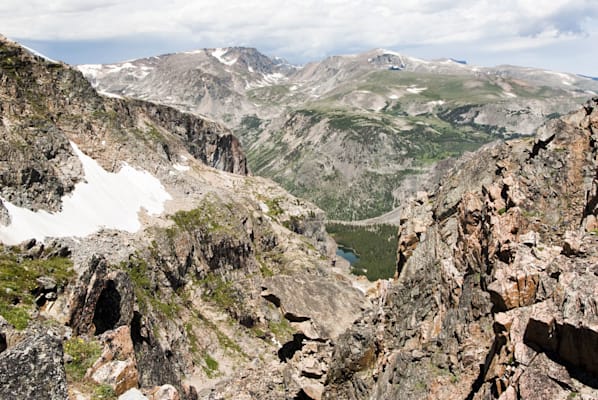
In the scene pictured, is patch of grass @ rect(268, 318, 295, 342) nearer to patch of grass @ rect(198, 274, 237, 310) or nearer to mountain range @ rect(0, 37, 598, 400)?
mountain range @ rect(0, 37, 598, 400)

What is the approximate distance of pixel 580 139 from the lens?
102ft

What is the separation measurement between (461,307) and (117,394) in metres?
20.5

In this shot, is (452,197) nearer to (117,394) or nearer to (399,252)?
(399,252)

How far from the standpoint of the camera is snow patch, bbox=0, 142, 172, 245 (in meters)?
57.0

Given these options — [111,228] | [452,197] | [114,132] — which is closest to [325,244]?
[114,132]

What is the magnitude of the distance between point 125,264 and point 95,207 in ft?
46.0

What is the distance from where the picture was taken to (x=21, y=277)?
4328cm

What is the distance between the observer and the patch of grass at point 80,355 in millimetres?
24600

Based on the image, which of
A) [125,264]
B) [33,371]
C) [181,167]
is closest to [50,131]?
[125,264]

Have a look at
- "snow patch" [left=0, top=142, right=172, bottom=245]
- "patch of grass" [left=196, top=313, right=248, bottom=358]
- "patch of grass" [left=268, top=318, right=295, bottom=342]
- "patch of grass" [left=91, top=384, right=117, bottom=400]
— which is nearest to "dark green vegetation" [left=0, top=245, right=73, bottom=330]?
"snow patch" [left=0, top=142, right=172, bottom=245]

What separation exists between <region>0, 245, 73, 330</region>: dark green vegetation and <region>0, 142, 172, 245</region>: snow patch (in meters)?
3.92

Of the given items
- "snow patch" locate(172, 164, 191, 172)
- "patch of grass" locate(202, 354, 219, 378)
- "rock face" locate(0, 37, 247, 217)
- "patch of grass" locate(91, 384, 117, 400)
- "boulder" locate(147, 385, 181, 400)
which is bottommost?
"patch of grass" locate(202, 354, 219, 378)

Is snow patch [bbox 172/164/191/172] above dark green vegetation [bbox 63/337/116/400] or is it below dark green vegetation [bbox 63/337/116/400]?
below

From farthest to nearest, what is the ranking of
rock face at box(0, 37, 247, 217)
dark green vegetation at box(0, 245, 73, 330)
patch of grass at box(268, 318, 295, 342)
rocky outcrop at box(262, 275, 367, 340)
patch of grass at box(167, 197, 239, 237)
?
patch of grass at box(167, 197, 239, 237), patch of grass at box(268, 318, 295, 342), rock face at box(0, 37, 247, 217), rocky outcrop at box(262, 275, 367, 340), dark green vegetation at box(0, 245, 73, 330)
